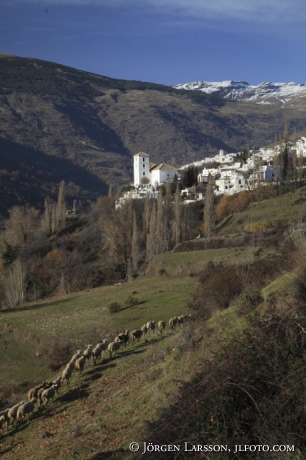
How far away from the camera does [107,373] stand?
13.9 meters

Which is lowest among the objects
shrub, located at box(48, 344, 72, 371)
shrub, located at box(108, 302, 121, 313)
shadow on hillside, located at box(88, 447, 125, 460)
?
shrub, located at box(48, 344, 72, 371)

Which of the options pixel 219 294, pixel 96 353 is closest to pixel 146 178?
pixel 96 353

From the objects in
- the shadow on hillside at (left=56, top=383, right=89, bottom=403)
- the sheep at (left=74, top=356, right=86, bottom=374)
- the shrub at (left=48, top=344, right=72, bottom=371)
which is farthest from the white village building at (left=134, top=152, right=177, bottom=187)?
the shadow on hillside at (left=56, top=383, right=89, bottom=403)

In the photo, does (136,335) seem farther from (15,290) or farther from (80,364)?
(15,290)

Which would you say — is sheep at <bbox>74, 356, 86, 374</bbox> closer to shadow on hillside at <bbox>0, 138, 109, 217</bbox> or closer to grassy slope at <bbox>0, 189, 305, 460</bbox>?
grassy slope at <bbox>0, 189, 305, 460</bbox>

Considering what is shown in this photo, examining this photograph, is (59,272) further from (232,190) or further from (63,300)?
(232,190)

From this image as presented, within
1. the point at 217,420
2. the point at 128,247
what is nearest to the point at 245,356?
the point at 217,420

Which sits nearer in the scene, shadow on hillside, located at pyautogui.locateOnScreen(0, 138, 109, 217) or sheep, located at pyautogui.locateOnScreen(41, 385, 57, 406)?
sheep, located at pyautogui.locateOnScreen(41, 385, 57, 406)

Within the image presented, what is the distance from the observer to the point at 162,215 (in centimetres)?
5403

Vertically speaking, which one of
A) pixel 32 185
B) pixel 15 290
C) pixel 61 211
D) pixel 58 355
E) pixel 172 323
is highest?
pixel 32 185

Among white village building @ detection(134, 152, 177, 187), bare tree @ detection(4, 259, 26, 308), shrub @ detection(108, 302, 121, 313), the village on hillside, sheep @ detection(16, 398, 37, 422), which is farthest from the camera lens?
white village building @ detection(134, 152, 177, 187)

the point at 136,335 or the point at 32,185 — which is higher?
the point at 32,185

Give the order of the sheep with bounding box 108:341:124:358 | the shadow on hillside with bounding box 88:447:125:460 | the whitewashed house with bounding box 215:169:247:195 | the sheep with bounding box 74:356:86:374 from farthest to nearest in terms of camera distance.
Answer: the whitewashed house with bounding box 215:169:247:195 → the sheep with bounding box 108:341:124:358 → the sheep with bounding box 74:356:86:374 → the shadow on hillside with bounding box 88:447:125:460

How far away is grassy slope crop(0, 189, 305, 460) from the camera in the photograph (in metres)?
8.93
